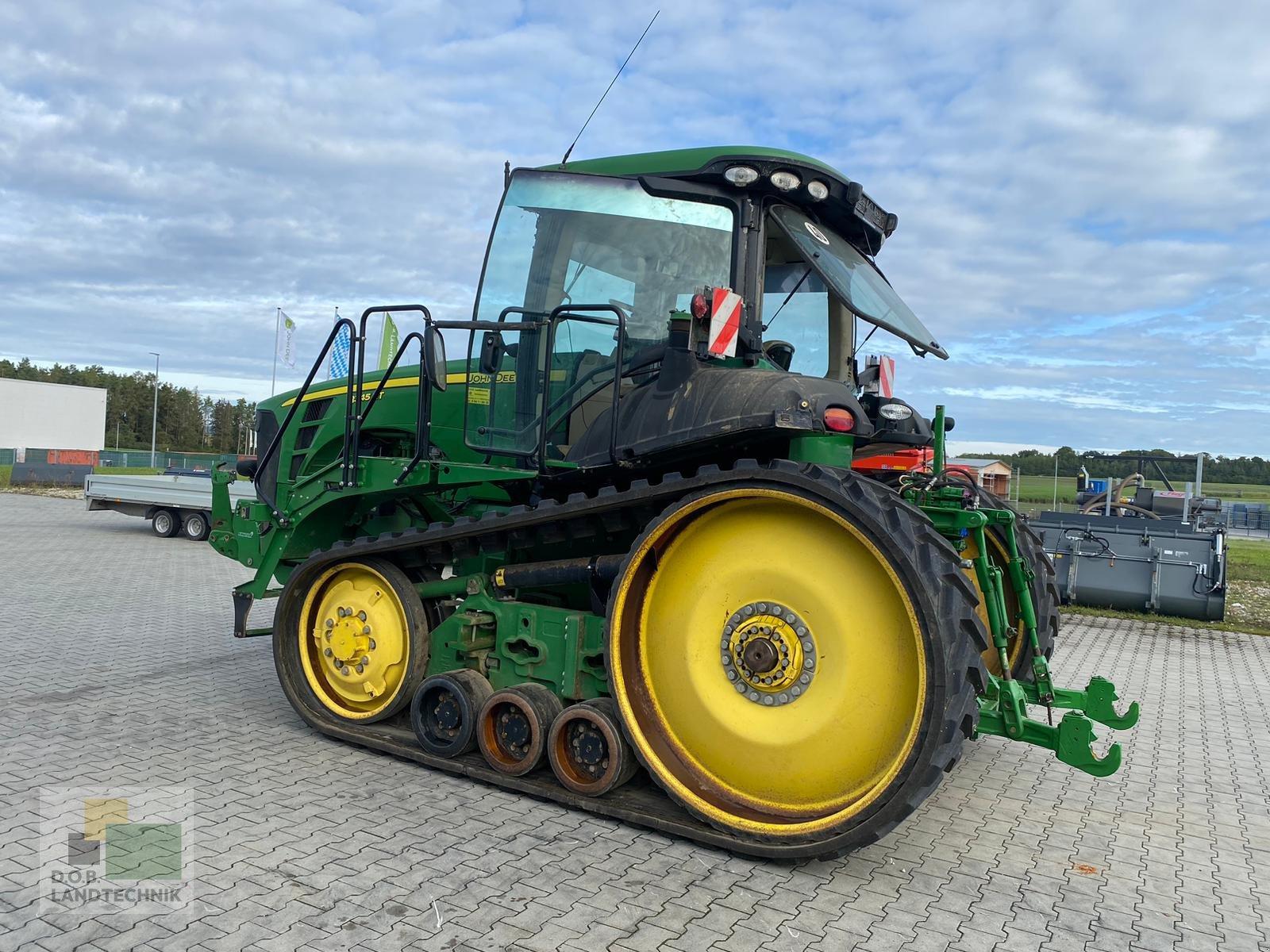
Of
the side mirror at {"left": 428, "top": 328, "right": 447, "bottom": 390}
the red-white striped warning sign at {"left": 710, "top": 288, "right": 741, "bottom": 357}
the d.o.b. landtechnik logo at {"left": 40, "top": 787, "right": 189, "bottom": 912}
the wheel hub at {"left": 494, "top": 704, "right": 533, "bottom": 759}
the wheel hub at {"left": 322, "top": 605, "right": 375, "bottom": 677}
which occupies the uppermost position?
the red-white striped warning sign at {"left": 710, "top": 288, "right": 741, "bottom": 357}

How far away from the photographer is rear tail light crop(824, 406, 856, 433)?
4.19 metres

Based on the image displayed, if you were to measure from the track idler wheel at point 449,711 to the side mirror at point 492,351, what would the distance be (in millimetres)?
1655

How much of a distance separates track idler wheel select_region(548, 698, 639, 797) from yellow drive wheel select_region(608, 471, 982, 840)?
12 cm

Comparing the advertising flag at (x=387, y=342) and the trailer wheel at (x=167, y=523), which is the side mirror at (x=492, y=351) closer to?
the advertising flag at (x=387, y=342)

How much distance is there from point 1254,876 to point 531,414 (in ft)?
13.1

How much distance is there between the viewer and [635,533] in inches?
191

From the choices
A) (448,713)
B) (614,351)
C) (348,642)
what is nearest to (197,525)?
(348,642)

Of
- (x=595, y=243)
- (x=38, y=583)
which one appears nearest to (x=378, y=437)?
(x=595, y=243)

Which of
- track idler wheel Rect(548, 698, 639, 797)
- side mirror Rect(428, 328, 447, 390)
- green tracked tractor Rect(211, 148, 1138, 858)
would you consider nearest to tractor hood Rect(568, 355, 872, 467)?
green tracked tractor Rect(211, 148, 1138, 858)

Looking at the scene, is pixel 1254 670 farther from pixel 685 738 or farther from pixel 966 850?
pixel 685 738

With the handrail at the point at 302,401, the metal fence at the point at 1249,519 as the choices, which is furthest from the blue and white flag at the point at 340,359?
the metal fence at the point at 1249,519

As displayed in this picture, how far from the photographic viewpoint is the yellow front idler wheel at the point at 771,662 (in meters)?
3.96

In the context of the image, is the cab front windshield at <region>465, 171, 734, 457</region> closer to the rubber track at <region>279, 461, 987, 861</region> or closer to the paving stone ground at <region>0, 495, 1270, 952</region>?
the rubber track at <region>279, 461, 987, 861</region>

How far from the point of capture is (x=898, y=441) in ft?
16.4
